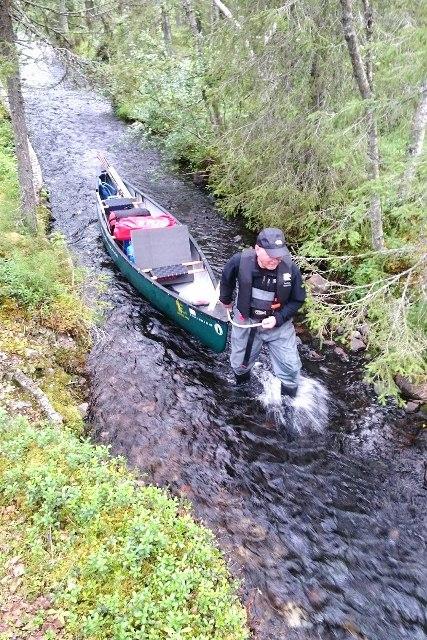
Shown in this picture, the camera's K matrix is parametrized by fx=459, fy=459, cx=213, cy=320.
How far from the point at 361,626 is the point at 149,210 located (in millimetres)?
10329

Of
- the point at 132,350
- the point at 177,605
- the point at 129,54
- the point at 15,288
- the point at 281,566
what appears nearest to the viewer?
the point at 177,605

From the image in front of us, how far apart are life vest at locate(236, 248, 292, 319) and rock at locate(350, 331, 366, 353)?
2.69 m

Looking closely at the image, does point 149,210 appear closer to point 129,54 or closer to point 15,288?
point 15,288

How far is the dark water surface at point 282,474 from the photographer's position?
198 inches

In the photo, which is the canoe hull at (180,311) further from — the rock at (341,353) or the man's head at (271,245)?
the rock at (341,353)

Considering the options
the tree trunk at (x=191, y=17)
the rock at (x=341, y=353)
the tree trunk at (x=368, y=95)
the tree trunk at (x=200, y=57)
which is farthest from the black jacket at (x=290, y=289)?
the tree trunk at (x=191, y=17)

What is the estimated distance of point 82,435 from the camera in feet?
22.2

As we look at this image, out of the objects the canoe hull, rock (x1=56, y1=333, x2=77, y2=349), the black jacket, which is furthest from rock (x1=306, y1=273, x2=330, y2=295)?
rock (x1=56, y1=333, x2=77, y2=349)

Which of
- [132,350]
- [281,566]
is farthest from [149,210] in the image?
[281,566]

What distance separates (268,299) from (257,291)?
0.19m

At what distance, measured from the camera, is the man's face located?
5934mm

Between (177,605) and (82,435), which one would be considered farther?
(82,435)

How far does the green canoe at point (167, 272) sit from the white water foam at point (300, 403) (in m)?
1.12

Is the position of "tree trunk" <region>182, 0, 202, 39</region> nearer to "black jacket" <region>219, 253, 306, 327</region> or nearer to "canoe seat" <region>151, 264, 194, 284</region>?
"canoe seat" <region>151, 264, 194, 284</region>
